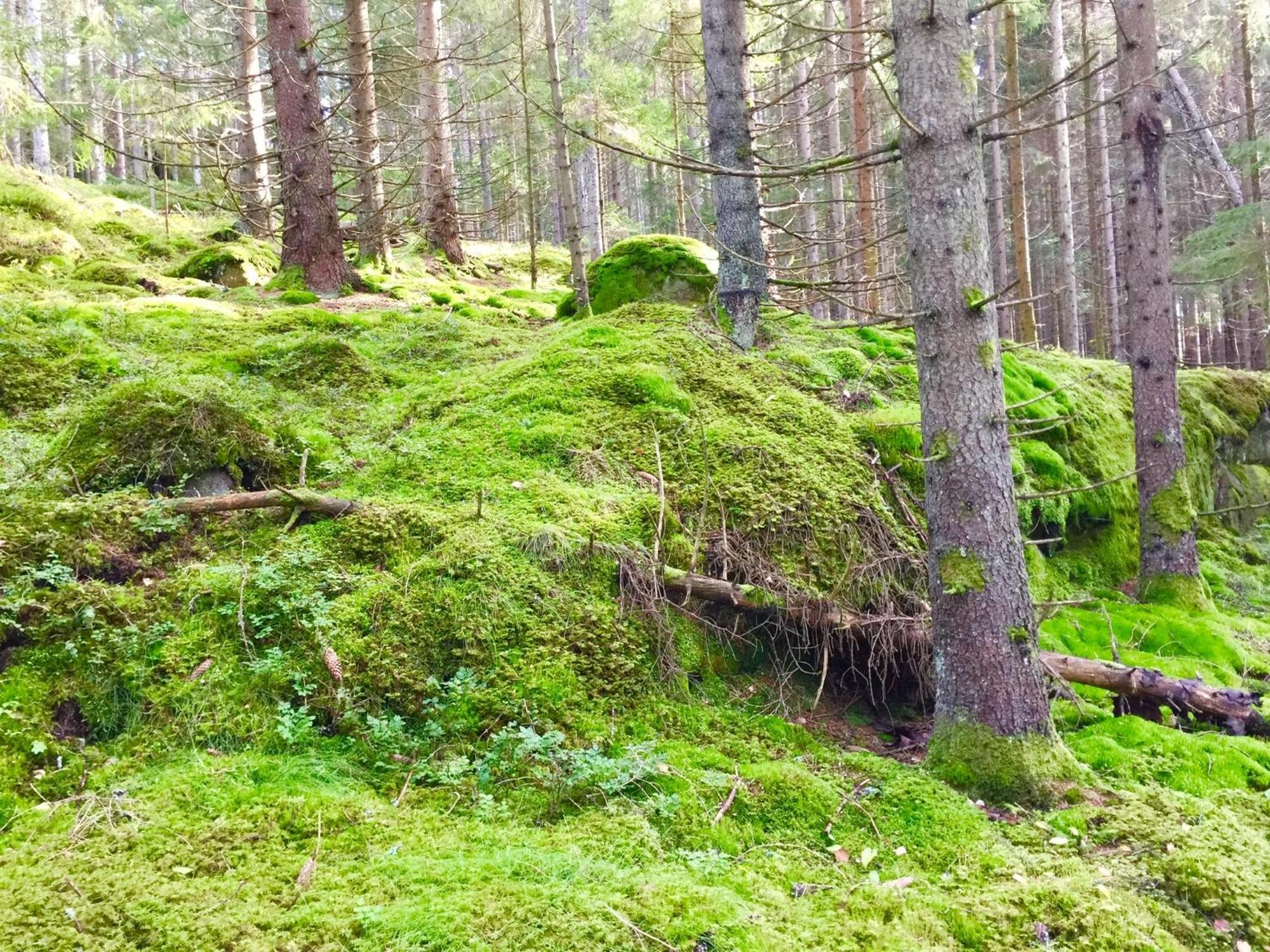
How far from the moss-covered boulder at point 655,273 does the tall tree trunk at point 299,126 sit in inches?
→ 154

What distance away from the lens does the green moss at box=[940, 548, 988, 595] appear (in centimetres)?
351

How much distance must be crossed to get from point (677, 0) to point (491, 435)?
15766mm

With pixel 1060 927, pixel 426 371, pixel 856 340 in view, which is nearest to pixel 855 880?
pixel 1060 927

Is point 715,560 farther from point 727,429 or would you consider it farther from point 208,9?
point 208,9

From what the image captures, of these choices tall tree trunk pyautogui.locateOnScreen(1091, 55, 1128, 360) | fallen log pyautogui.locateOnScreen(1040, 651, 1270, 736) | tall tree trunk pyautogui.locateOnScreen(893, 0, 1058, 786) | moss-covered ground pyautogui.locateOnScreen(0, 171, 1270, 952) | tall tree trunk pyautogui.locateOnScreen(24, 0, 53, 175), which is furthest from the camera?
tall tree trunk pyautogui.locateOnScreen(24, 0, 53, 175)

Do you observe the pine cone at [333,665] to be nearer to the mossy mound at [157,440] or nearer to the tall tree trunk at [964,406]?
the mossy mound at [157,440]

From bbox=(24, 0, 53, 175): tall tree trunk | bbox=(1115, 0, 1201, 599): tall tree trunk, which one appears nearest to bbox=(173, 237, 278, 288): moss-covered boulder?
bbox=(1115, 0, 1201, 599): tall tree trunk

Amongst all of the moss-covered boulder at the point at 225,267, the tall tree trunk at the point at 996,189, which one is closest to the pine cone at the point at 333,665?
the moss-covered boulder at the point at 225,267

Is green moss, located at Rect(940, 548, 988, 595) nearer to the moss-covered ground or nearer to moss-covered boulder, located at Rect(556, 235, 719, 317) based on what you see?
the moss-covered ground

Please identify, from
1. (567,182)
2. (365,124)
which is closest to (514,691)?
(567,182)

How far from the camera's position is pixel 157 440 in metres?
4.51

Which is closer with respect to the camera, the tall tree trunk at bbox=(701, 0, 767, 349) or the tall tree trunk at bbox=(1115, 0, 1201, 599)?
the tall tree trunk at bbox=(701, 0, 767, 349)

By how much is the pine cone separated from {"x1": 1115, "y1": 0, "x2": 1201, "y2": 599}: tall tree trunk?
7241 mm

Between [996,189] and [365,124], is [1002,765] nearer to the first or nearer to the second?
[365,124]
